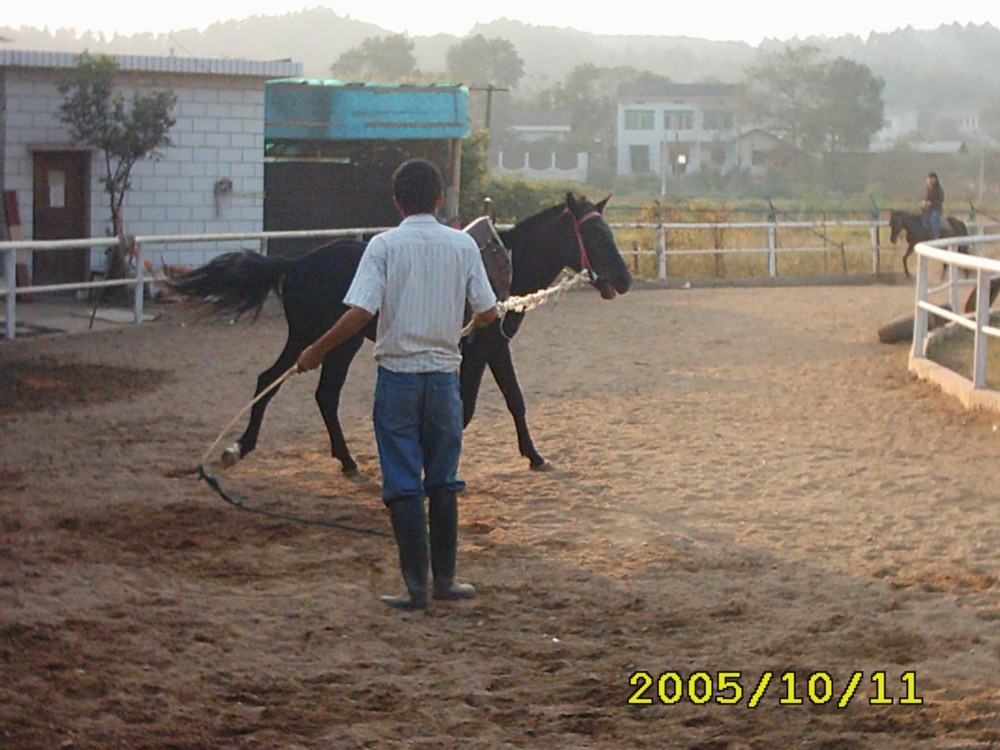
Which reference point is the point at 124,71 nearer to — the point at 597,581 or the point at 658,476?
the point at 658,476

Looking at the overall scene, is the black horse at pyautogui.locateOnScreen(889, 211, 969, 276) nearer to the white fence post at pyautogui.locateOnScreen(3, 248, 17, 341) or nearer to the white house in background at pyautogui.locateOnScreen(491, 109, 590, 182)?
the white fence post at pyautogui.locateOnScreen(3, 248, 17, 341)

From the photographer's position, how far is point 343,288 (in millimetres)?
8469

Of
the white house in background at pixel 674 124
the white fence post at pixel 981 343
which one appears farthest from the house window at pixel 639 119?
the white fence post at pixel 981 343

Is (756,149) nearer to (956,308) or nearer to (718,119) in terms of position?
(718,119)

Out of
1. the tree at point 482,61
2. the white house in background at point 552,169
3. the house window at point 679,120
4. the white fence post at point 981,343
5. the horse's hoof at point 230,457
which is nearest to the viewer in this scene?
the horse's hoof at point 230,457

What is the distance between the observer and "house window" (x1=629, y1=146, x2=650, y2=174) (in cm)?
9394

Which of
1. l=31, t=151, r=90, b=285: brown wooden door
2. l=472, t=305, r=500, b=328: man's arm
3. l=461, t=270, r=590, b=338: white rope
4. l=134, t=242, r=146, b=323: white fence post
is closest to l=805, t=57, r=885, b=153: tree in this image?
l=31, t=151, r=90, b=285: brown wooden door

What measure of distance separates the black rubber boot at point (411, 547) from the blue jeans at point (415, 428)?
5cm

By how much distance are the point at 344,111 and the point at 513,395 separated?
1627 centimetres

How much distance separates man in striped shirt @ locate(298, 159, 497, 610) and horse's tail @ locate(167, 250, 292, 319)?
298cm

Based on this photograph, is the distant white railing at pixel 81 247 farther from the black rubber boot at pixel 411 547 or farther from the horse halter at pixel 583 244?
the black rubber boot at pixel 411 547

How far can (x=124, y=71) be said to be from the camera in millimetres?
20375

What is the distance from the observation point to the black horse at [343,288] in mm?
8492

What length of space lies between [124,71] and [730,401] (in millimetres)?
12403
